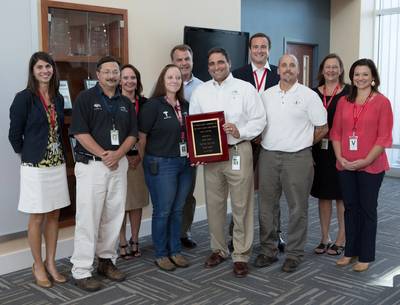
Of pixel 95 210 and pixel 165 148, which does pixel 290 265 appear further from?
pixel 95 210

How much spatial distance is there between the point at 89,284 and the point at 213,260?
0.98 m

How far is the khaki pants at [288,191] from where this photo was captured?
344 centimetres

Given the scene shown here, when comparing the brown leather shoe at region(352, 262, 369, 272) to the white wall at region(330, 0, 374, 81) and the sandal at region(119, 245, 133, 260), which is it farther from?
the white wall at region(330, 0, 374, 81)

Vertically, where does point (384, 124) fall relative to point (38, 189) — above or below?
above

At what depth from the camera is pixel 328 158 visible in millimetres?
→ 3824

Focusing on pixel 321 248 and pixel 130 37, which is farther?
pixel 130 37

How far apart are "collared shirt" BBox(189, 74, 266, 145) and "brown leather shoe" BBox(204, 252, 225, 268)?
0.94 meters

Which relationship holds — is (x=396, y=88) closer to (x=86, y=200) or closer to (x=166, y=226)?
(x=166, y=226)

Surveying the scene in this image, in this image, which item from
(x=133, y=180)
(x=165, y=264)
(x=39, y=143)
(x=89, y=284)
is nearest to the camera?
(x=39, y=143)

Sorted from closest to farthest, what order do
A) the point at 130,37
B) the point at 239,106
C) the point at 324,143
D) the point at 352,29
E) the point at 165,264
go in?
the point at 239,106, the point at 165,264, the point at 324,143, the point at 130,37, the point at 352,29

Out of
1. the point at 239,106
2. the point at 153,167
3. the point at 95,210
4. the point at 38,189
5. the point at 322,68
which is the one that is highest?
the point at 322,68

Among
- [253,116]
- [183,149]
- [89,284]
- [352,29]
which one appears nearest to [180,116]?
[183,149]

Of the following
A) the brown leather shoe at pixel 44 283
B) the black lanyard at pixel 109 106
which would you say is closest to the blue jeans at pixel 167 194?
the black lanyard at pixel 109 106

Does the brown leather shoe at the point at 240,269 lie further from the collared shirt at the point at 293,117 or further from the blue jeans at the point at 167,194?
the collared shirt at the point at 293,117
